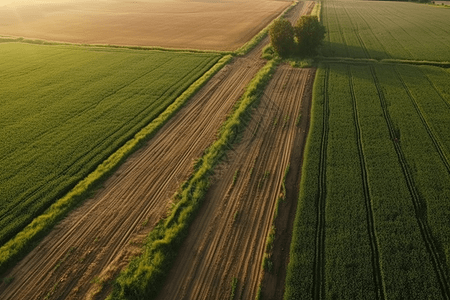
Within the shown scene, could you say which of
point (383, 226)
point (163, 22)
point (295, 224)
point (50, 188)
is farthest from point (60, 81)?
point (163, 22)

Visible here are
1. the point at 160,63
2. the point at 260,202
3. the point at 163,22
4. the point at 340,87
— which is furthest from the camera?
the point at 163,22

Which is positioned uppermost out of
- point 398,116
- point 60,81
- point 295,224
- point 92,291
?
point 60,81

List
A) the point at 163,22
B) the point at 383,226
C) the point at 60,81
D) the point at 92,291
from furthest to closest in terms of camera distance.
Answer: the point at 163,22, the point at 60,81, the point at 383,226, the point at 92,291

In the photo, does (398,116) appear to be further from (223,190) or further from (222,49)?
(222,49)

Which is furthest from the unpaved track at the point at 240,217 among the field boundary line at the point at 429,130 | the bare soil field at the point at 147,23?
the bare soil field at the point at 147,23

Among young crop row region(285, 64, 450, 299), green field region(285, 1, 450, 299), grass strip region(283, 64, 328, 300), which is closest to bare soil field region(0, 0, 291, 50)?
green field region(285, 1, 450, 299)

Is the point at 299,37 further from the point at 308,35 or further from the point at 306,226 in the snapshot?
the point at 306,226

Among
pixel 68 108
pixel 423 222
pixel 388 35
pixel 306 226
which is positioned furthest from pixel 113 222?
pixel 388 35
